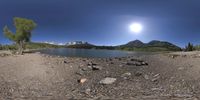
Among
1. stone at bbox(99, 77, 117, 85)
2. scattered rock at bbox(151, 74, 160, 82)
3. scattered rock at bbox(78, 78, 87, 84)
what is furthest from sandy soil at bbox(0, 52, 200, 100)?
stone at bbox(99, 77, 117, 85)

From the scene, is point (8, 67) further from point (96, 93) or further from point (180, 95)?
point (180, 95)

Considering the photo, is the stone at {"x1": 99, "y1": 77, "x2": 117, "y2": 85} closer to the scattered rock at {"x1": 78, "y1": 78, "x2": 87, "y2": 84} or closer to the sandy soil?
the sandy soil

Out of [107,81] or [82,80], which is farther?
[82,80]

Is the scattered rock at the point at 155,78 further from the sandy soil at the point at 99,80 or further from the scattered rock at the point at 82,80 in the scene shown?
the scattered rock at the point at 82,80

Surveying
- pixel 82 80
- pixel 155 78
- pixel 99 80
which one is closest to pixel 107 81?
pixel 99 80

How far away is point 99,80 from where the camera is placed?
2523 centimetres

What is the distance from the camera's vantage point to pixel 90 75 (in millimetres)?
27188

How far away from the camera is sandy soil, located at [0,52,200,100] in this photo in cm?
1905

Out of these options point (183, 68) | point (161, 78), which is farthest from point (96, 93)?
point (183, 68)

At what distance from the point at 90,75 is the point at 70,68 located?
3154mm

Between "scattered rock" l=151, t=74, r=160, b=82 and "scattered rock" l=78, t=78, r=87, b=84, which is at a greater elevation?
"scattered rock" l=151, t=74, r=160, b=82

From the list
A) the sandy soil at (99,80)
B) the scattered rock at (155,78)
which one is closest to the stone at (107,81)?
the sandy soil at (99,80)

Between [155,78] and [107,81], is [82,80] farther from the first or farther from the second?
[155,78]

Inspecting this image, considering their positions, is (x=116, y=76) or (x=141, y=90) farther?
(x=116, y=76)
